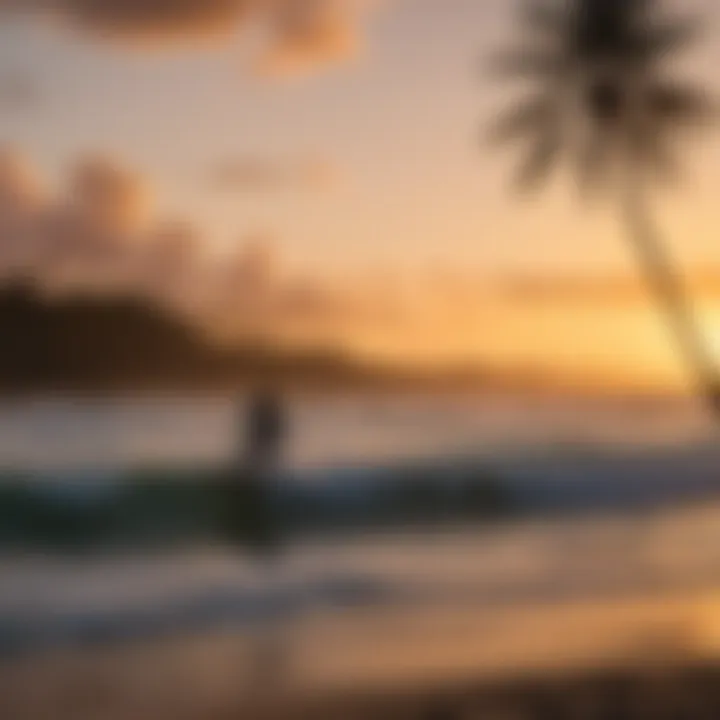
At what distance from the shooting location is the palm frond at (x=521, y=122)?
138 centimetres

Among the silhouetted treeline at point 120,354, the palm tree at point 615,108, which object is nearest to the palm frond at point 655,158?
the palm tree at point 615,108

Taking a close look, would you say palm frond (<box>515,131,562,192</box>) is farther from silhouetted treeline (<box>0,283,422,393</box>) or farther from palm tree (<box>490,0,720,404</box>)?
silhouetted treeline (<box>0,283,422,393</box>)

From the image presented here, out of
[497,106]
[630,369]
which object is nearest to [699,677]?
[630,369]

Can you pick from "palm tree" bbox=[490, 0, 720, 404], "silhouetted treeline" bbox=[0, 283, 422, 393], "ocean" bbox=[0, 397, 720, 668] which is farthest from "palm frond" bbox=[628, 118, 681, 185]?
"silhouetted treeline" bbox=[0, 283, 422, 393]

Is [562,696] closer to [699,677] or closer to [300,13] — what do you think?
[699,677]

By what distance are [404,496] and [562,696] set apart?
0.26m

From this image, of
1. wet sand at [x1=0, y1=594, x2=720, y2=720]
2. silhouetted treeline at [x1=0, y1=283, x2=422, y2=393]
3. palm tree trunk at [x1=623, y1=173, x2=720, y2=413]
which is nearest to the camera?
wet sand at [x1=0, y1=594, x2=720, y2=720]

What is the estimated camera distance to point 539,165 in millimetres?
1393

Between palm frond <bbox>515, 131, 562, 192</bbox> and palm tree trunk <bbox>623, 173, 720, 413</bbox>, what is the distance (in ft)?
0.28

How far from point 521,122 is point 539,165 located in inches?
1.9

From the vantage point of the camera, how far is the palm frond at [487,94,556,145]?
4.52 ft

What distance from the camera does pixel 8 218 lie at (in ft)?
4.24

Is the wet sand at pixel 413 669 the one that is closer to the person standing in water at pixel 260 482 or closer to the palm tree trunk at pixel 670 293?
the person standing in water at pixel 260 482

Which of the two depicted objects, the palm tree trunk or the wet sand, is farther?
the palm tree trunk
